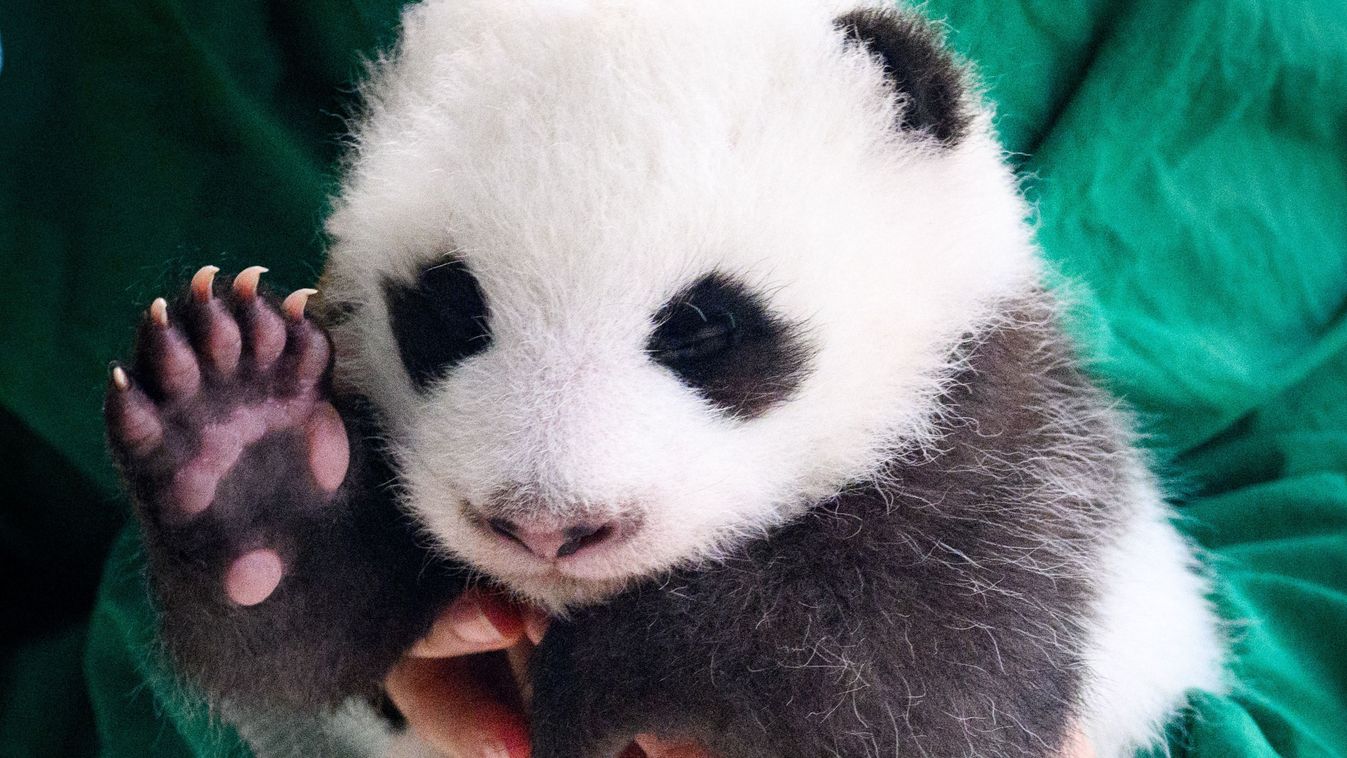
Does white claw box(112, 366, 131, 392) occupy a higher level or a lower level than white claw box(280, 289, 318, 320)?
lower

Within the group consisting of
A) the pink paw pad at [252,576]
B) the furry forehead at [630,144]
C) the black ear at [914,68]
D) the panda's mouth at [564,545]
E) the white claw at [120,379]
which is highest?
the black ear at [914,68]

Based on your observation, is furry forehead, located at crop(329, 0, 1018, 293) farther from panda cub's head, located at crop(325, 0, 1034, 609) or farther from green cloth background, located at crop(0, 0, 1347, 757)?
green cloth background, located at crop(0, 0, 1347, 757)

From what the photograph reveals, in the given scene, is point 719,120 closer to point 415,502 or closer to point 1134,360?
Result: point 415,502

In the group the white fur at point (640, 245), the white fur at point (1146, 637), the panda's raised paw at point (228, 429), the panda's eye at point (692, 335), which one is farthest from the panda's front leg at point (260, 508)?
the white fur at point (1146, 637)

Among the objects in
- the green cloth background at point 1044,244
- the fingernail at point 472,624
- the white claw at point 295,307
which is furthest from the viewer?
the green cloth background at point 1044,244

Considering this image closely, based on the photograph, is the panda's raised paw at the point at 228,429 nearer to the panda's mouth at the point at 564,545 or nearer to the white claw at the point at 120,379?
the white claw at the point at 120,379

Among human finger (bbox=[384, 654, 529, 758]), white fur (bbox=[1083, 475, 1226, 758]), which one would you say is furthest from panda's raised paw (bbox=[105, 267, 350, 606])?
white fur (bbox=[1083, 475, 1226, 758])

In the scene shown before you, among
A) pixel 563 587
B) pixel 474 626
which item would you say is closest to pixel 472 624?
pixel 474 626

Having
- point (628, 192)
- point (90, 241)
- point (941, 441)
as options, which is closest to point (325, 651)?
point (628, 192)
